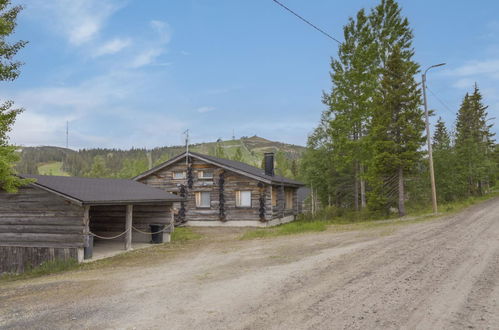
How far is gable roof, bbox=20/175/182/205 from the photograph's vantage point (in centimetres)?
1399

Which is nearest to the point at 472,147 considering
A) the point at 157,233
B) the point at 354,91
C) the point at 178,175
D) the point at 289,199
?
the point at 354,91

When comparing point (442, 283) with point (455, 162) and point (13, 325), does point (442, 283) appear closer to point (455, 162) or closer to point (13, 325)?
point (13, 325)

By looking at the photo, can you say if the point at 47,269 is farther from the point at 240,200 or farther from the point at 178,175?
the point at 178,175

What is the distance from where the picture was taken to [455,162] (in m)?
39.3

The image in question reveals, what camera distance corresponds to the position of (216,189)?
1117 inches

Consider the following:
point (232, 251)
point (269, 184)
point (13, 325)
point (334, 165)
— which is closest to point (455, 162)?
point (334, 165)

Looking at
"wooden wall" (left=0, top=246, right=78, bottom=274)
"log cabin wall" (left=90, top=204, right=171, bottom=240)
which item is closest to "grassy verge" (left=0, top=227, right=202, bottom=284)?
"wooden wall" (left=0, top=246, right=78, bottom=274)

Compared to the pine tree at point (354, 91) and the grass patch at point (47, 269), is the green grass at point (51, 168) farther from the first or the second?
the grass patch at point (47, 269)

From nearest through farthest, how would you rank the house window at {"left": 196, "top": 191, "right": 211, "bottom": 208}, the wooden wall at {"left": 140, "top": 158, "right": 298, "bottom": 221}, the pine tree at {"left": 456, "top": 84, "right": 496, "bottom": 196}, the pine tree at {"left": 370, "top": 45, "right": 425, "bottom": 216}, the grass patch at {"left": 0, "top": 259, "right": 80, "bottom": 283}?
the grass patch at {"left": 0, "top": 259, "right": 80, "bottom": 283} → the pine tree at {"left": 370, "top": 45, "right": 425, "bottom": 216} → the wooden wall at {"left": 140, "top": 158, "right": 298, "bottom": 221} → the house window at {"left": 196, "top": 191, "right": 211, "bottom": 208} → the pine tree at {"left": 456, "top": 84, "right": 496, "bottom": 196}

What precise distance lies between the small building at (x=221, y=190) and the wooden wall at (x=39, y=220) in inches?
491

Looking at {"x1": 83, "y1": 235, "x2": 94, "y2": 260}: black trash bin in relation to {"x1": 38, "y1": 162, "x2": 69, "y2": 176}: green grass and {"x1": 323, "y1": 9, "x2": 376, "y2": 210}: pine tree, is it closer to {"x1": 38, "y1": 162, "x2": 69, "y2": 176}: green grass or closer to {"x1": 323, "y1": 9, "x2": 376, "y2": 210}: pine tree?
{"x1": 323, "y1": 9, "x2": 376, "y2": 210}: pine tree

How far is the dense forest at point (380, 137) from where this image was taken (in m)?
25.3

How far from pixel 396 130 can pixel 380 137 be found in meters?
1.22

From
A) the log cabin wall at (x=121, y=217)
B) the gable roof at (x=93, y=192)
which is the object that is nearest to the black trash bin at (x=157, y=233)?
the log cabin wall at (x=121, y=217)
